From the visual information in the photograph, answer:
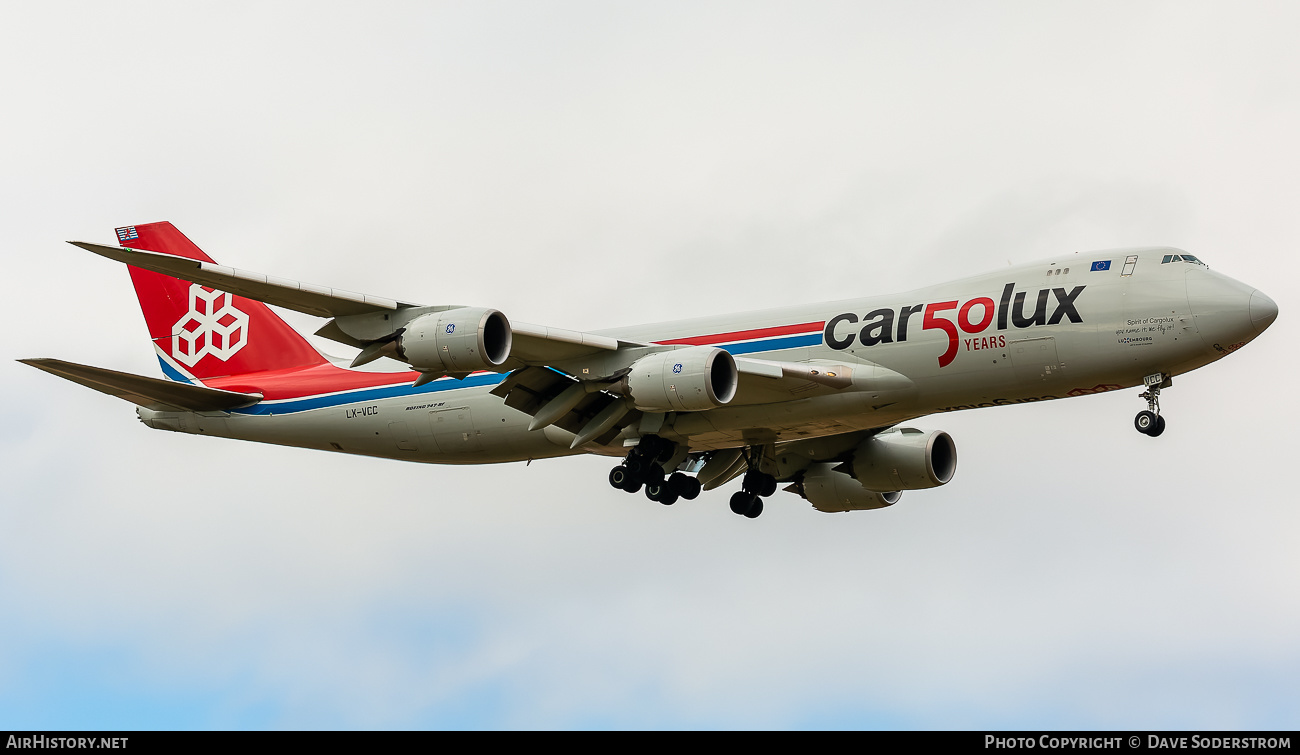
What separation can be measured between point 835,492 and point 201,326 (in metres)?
19.0

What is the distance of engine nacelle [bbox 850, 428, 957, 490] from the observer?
124ft

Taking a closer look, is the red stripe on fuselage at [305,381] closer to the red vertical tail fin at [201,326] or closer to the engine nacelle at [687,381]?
the red vertical tail fin at [201,326]

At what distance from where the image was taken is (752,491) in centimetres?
3878

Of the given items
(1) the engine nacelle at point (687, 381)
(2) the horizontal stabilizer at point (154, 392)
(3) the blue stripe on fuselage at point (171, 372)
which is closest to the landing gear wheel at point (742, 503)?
(1) the engine nacelle at point (687, 381)

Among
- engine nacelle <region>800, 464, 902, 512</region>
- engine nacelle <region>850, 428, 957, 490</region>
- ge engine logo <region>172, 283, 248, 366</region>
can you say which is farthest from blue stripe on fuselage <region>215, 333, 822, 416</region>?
engine nacelle <region>800, 464, 902, 512</region>

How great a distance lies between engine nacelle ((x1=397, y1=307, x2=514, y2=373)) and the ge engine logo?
1216 cm

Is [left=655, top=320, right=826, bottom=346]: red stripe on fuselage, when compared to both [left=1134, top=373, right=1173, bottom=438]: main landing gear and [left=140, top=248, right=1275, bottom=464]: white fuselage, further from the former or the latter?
[left=1134, top=373, right=1173, bottom=438]: main landing gear

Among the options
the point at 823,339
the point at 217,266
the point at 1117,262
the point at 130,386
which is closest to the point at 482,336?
the point at 217,266

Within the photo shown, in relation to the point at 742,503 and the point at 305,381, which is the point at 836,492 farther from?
the point at 305,381
